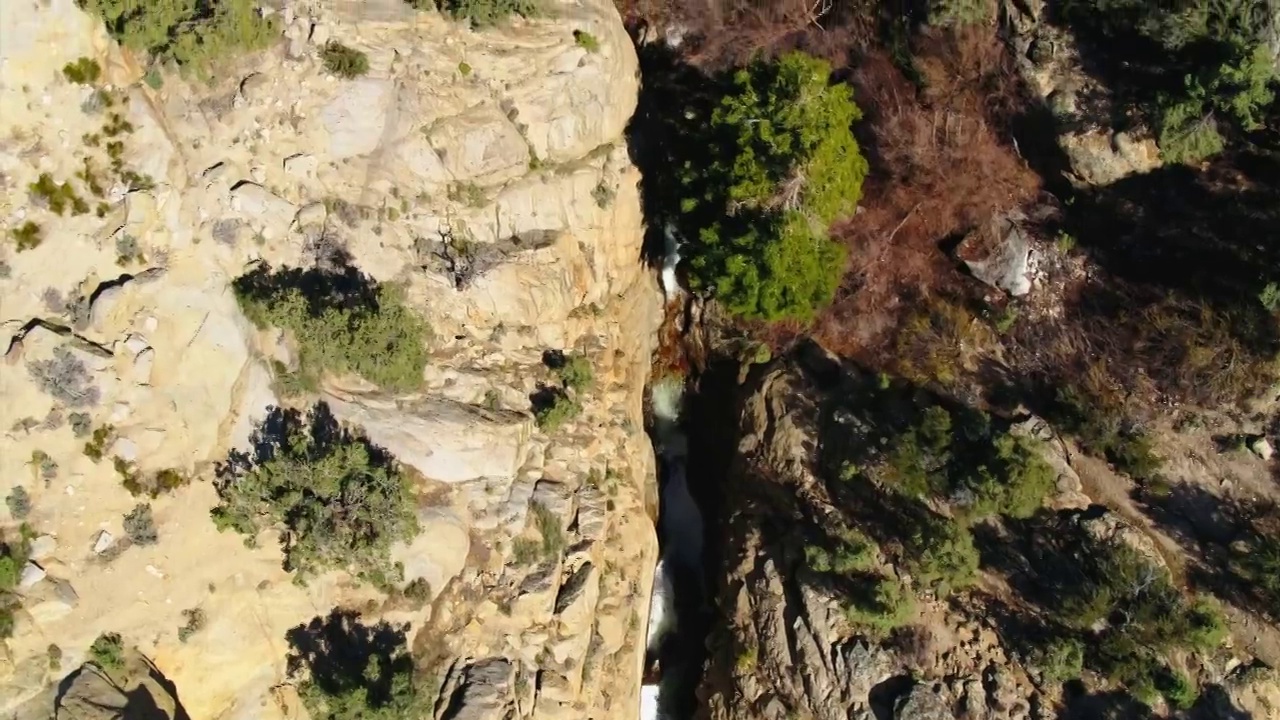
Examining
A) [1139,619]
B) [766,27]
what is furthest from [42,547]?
[1139,619]

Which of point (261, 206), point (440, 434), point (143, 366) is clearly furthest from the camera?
point (440, 434)

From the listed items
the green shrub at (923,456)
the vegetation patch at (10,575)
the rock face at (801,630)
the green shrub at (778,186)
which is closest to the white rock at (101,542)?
the vegetation patch at (10,575)

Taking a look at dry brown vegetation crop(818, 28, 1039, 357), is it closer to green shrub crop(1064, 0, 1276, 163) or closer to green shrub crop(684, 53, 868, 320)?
green shrub crop(684, 53, 868, 320)

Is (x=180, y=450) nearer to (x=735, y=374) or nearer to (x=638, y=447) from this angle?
(x=638, y=447)

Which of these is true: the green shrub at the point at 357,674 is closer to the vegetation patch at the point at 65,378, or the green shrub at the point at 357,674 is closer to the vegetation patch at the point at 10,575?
the vegetation patch at the point at 10,575

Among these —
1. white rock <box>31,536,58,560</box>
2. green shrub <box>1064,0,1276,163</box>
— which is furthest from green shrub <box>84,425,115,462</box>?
green shrub <box>1064,0,1276,163</box>

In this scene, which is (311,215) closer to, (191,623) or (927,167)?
(191,623)

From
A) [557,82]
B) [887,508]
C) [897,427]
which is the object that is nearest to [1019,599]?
[887,508]
